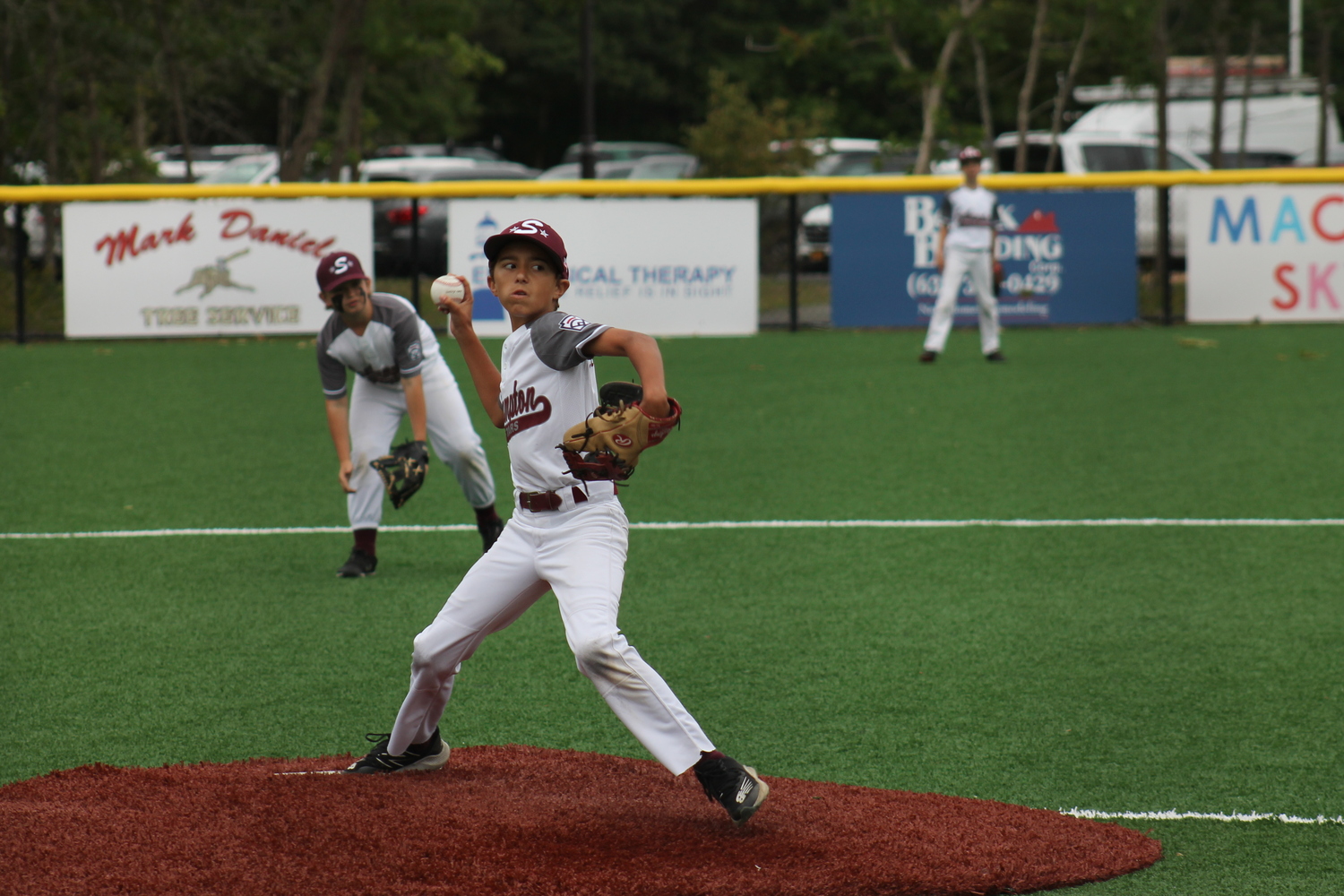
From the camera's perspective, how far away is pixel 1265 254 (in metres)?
Result: 17.2

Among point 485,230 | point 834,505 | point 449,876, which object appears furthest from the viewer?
point 485,230

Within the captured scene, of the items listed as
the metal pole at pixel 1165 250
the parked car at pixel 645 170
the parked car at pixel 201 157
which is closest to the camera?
the metal pole at pixel 1165 250

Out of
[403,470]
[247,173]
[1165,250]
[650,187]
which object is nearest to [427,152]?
[247,173]

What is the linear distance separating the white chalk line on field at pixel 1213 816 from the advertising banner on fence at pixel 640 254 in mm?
12777

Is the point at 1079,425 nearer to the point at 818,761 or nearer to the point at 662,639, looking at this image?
the point at 662,639

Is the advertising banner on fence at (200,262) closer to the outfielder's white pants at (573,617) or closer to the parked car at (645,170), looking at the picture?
the parked car at (645,170)

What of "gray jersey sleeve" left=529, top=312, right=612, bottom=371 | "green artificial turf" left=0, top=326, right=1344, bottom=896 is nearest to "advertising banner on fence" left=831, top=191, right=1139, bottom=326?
"green artificial turf" left=0, top=326, right=1344, bottom=896

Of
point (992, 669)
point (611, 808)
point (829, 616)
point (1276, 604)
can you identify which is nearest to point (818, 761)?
point (611, 808)

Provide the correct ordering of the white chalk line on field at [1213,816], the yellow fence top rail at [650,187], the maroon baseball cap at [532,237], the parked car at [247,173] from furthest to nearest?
1. the parked car at [247,173]
2. the yellow fence top rail at [650,187]
3. the white chalk line on field at [1213,816]
4. the maroon baseball cap at [532,237]

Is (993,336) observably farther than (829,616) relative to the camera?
Yes

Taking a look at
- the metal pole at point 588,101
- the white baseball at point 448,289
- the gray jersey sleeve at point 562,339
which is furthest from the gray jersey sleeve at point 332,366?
the metal pole at point 588,101

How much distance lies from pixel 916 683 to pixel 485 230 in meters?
12.2

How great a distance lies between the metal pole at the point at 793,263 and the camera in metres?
17.1

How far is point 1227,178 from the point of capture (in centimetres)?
1714
